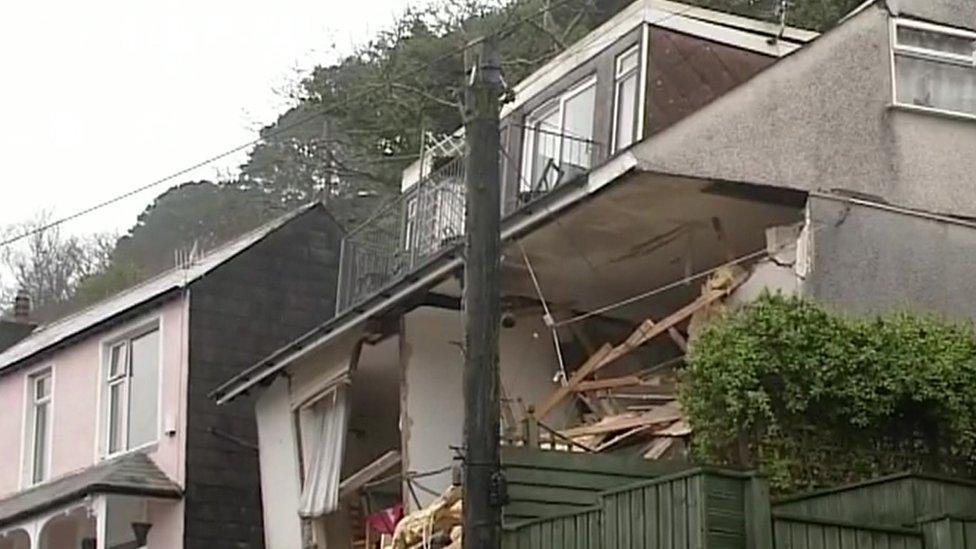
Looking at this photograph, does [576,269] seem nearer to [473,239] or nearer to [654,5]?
[654,5]

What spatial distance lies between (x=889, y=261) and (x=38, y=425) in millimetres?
15332

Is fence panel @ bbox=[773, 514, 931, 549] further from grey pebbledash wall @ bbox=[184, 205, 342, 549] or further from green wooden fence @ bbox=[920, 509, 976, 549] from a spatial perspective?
grey pebbledash wall @ bbox=[184, 205, 342, 549]

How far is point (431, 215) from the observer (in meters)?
21.7

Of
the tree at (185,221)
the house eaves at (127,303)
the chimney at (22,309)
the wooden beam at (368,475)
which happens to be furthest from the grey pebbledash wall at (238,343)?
the tree at (185,221)

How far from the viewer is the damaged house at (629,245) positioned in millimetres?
17344

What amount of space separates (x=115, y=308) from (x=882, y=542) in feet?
51.4

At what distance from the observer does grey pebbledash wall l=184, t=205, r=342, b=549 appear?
79.9ft

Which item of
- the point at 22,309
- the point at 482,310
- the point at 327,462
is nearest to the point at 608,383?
the point at 327,462

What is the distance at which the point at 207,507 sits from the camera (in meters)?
24.2

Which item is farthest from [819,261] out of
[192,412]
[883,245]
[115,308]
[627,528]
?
[115,308]

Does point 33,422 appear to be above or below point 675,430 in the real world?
above

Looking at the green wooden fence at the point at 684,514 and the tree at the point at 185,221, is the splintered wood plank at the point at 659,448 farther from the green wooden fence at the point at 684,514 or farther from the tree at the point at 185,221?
the tree at the point at 185,221

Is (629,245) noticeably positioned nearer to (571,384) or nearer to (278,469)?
(571,384)

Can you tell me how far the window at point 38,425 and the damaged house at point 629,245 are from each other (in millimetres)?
5419
